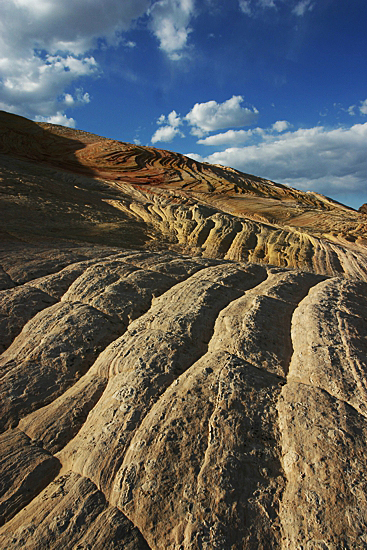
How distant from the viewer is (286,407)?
8.13ft

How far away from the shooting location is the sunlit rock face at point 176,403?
75.8 inches

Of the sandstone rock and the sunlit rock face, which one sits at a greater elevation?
the sunlit rock face

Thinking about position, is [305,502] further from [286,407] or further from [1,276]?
[1,276]

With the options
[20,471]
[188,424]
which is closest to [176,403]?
[188,424]

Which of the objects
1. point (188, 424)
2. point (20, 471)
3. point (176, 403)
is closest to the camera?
point (20, 471)

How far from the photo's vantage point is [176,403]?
2.52 meters

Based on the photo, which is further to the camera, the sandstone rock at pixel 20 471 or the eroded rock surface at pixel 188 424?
the sandstone rock at pixel 20 471

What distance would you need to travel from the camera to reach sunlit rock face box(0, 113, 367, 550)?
1.93 metres

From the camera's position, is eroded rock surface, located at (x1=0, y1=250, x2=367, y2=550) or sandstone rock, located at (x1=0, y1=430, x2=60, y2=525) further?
sandstone rock, located at (x1=0, y1=430, x2=60, y2=525)

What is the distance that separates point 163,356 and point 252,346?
31.2 inches

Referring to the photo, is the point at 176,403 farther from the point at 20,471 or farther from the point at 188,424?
the point at 20,471

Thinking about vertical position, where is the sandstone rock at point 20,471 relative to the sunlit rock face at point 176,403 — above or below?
below

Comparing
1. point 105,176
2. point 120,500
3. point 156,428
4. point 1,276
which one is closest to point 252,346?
point 156,428

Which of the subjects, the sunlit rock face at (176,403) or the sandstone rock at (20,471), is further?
the sandstone rock at (20,471)
